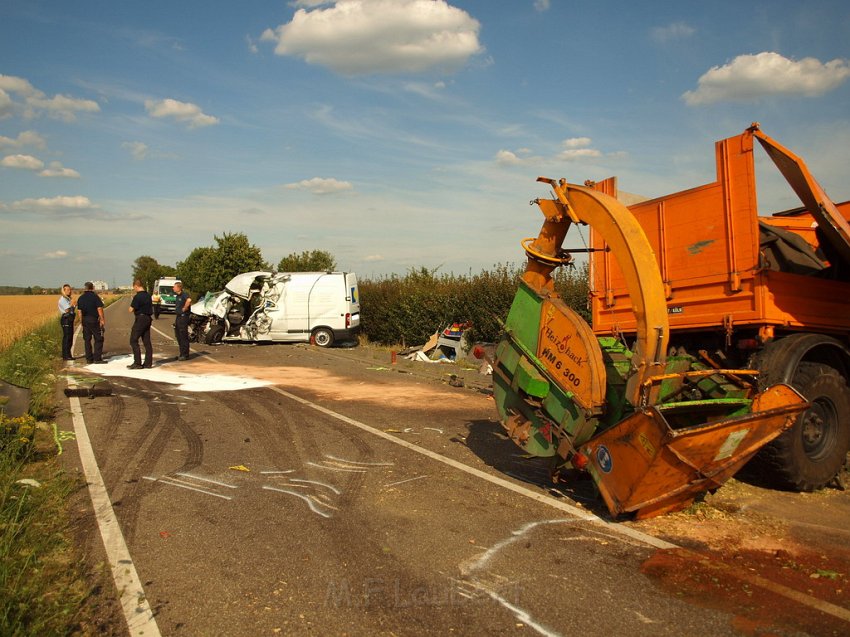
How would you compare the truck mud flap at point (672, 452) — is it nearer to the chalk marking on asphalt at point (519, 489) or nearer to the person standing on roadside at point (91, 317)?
the chalk marking on asphalt at point (519, 489)

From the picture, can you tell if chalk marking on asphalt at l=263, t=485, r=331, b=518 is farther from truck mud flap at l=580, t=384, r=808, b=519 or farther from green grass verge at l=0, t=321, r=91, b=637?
truck mud flap at l=580, t=384, r=808, b=519

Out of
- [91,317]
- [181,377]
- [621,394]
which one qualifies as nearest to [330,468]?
[621,394]

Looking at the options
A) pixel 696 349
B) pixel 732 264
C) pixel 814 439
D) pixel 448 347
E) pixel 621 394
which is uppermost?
pixel 732 264

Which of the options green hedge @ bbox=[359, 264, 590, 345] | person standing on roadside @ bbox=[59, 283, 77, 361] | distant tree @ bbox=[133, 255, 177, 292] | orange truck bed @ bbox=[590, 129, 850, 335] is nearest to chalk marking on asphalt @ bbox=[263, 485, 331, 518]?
orange truck bed @ bbox=[590, 129, 850, 335]

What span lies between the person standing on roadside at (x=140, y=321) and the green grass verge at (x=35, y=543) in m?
6.64

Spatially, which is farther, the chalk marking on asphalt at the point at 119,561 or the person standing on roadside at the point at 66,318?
the person standing on roadside at the point at 66,318

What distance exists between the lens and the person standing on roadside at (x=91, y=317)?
15.0 meters

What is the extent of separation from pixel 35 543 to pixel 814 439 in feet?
20.4

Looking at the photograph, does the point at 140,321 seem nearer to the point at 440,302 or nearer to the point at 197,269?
the point at 440,302

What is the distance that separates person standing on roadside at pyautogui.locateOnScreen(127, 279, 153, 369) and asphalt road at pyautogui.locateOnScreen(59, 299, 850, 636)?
5.47 metres

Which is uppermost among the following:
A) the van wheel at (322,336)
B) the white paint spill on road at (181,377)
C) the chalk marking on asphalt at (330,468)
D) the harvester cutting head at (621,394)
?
the harvester cutting head at (621,394)

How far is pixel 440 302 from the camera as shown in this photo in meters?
20.3

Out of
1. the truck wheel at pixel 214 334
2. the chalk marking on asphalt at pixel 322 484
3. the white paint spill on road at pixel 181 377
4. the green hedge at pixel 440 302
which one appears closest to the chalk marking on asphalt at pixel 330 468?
the chalk marking on asphalt at pixel 322 484

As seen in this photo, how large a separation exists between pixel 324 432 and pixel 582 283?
9168 mm
